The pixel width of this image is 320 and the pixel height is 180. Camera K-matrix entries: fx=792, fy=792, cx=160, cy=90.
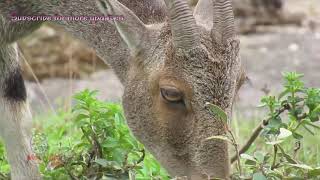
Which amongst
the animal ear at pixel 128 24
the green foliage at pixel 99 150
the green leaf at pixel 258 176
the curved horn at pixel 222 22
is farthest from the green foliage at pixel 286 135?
the animal ear at pixel 128 24

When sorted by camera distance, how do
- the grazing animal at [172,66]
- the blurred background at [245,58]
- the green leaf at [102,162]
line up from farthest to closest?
the blurred background at [245,58], the grazing animal at [172,66], the green leaf at [102,162]

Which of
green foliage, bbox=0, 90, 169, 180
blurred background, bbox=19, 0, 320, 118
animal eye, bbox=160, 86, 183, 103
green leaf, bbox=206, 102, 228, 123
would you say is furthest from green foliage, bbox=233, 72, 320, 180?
blurred background, bbox=19, 0, 320, 118

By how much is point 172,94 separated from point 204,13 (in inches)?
33.5

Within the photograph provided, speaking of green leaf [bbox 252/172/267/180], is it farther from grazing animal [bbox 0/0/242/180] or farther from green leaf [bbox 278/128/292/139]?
grazing animal [bbox 0/0/242/180]

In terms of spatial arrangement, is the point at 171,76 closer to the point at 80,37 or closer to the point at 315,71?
the point at 80,37

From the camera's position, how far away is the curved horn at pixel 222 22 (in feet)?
18.0

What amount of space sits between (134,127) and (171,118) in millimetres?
468

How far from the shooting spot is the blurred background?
489 inches

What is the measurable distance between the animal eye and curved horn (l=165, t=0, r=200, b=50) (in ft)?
0.98

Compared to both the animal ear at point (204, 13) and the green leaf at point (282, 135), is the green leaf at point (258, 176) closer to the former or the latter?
the green leaf at point (282, 135)

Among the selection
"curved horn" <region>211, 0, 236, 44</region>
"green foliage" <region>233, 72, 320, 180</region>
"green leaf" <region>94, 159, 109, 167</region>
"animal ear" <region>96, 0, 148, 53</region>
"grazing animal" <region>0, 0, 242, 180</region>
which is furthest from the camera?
"animal ear" <region>96, 0, 148, 53</region>

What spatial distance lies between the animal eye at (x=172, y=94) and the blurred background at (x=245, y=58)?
4.73 m

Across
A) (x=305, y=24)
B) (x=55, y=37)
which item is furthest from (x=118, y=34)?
(x=305, y=24)

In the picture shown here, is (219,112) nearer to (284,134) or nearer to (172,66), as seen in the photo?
(284,134)
